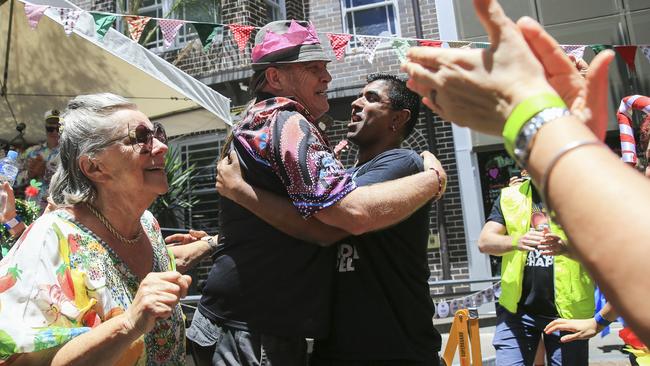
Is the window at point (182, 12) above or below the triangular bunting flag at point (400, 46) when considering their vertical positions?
above

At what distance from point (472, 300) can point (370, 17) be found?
6.81 m

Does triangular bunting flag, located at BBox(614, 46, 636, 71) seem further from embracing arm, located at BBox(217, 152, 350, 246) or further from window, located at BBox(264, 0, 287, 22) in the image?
embracing arm, located at BBox(217, 152, 350, 246)

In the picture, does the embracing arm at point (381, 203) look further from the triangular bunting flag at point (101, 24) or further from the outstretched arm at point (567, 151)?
the triangular bunting flag at point (101, 24)

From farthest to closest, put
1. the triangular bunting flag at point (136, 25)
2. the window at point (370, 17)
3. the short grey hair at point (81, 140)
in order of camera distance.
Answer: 1. the window at point (370, 17)
2. the triangular bunting flag at point (136, 25)
3. the short grey hair at point (81, 140)

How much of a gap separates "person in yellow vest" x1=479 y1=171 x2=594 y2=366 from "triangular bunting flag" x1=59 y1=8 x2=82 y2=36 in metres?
4.51

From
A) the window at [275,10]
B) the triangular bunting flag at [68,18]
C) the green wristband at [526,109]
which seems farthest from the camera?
the window at [275,10]

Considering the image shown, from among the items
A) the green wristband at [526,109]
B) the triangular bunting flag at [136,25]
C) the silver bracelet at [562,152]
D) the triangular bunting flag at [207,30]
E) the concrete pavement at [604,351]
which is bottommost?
the concrete pavement at [604,351]

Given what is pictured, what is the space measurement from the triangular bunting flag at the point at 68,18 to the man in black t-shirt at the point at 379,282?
4.30 meters

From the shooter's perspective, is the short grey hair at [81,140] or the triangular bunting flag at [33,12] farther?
the triangular bunting flag at [33,12]

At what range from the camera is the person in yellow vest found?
3939mm

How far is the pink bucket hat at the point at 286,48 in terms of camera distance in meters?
2.28

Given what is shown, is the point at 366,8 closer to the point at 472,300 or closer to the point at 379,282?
the point at 472,300

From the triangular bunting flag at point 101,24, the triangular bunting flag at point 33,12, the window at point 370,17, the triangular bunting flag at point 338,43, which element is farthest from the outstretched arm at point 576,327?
the window at point 370,17

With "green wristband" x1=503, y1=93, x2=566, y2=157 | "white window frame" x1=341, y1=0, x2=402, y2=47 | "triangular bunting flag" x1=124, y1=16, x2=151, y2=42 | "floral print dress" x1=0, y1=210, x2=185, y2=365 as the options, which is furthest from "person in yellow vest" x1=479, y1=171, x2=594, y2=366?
"white window frame" x1=341, y1=0, x2=402, y2=47
